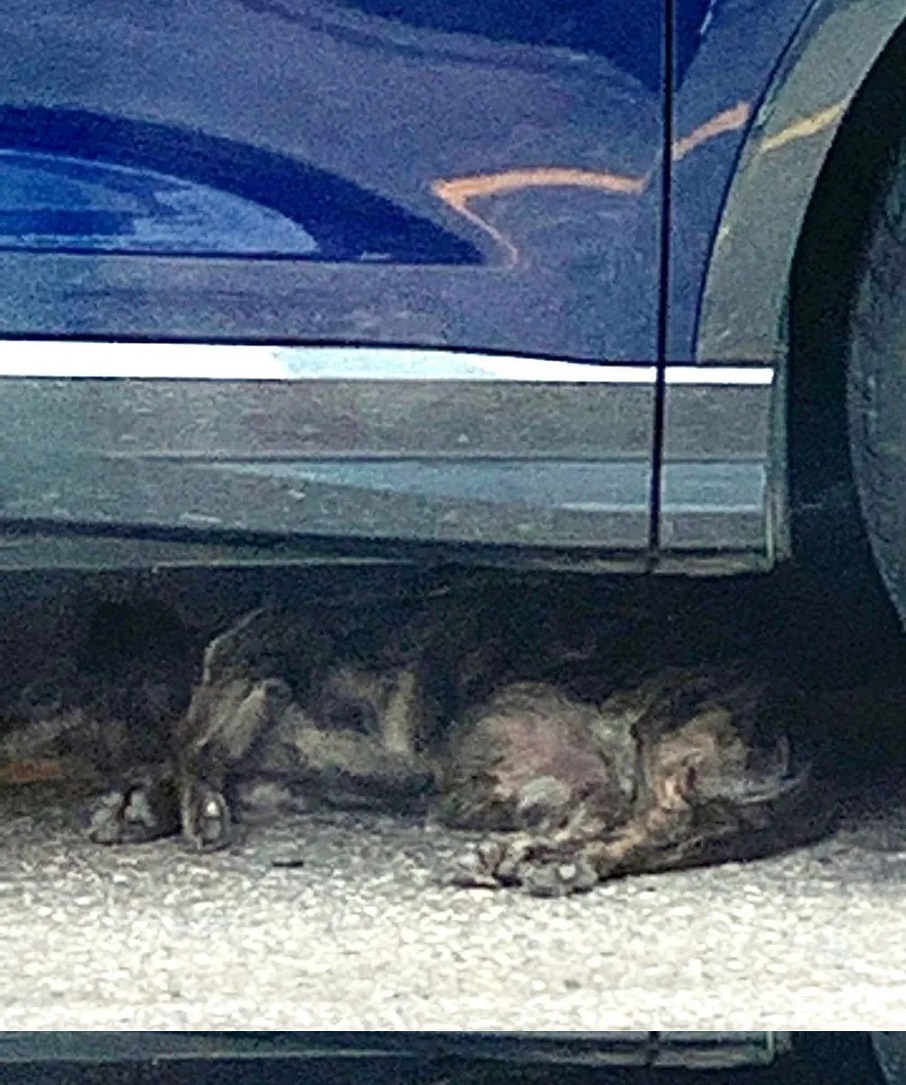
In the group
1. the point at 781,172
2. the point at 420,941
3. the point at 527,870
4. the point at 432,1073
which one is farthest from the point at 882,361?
the point at 432,1073

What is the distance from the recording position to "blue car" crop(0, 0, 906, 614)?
2867 millimetres

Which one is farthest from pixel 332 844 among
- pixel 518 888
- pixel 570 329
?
pixel 570 329

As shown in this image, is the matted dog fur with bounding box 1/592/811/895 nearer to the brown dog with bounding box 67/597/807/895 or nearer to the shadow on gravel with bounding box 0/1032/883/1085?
the brown dog with bounding box 67/597/807/895

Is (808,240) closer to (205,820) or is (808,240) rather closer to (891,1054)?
(891,1054)

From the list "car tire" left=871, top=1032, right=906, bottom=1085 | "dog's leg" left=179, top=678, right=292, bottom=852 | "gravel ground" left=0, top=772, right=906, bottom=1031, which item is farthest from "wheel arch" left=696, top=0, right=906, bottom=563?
"dog's leg" left=179, top=678, right=292, bottom=852

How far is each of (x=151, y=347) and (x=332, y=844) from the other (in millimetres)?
835

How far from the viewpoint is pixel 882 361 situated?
3.05m

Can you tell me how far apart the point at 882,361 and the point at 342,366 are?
64 cm

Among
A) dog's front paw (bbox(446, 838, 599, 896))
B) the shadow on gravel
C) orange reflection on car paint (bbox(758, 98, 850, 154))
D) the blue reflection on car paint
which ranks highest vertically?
orange reflection on car paint (bbox(758, 98, 850, 154))

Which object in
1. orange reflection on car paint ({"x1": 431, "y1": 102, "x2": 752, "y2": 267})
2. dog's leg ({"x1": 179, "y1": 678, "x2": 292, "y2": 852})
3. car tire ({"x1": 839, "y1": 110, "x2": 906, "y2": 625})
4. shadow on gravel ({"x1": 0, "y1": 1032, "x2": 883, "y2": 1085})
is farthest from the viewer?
dog's leg ({"x1": 179, "y1": 678, "x2": 292, "y2": 852})

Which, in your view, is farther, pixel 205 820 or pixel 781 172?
pixel 205 820

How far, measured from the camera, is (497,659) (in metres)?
3.63

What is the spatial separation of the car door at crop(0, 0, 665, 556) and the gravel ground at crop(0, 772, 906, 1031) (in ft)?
1.68

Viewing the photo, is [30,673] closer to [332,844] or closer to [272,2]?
[332,844]
